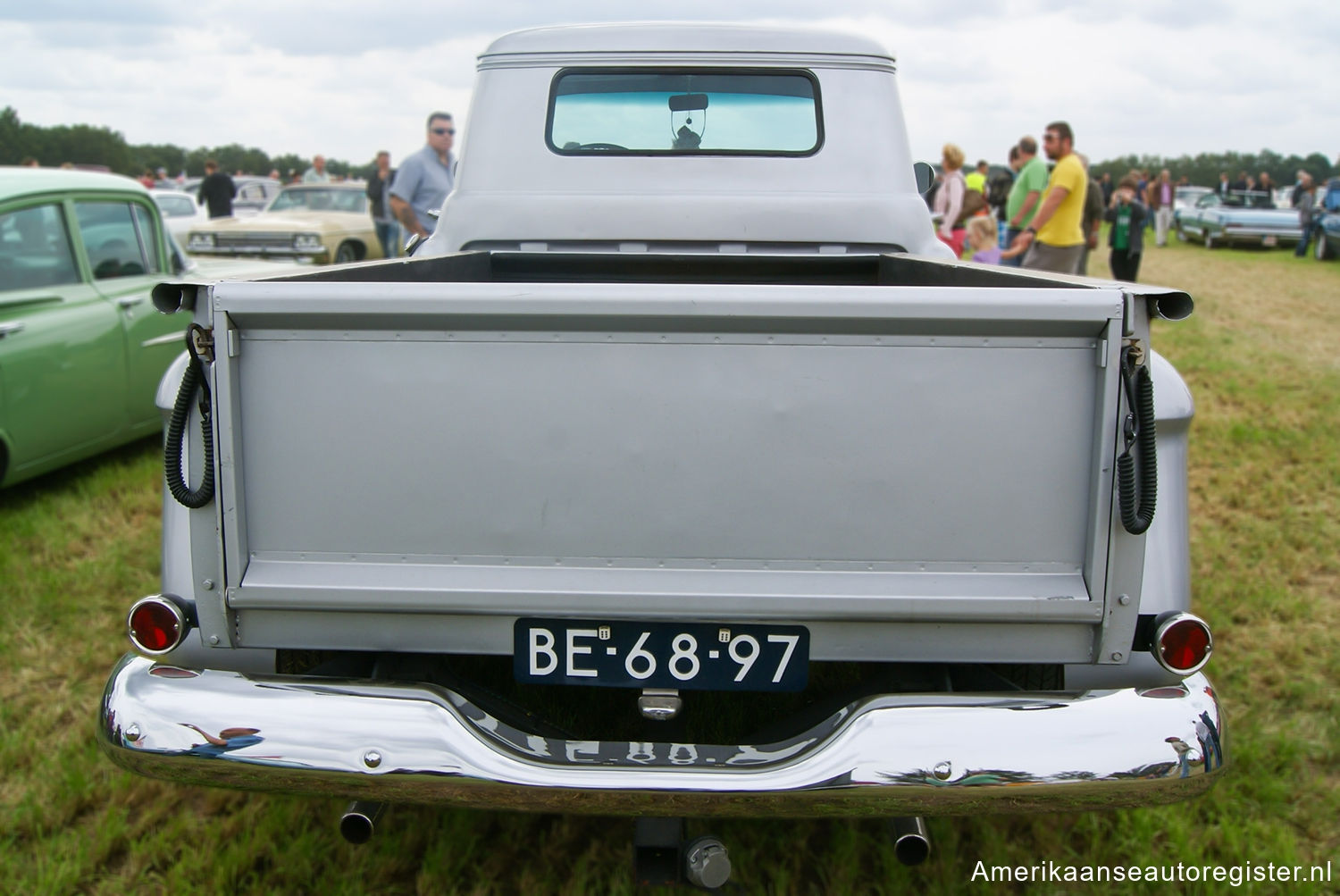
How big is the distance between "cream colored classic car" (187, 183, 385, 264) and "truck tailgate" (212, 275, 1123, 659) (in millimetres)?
9578

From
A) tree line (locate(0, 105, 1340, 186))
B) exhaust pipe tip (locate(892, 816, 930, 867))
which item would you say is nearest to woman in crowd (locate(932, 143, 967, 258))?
exhaust pipe tip (locate(892, 816, 930, 867))

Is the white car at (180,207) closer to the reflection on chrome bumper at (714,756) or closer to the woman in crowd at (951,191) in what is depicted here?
the woman in crowd at (951,191)

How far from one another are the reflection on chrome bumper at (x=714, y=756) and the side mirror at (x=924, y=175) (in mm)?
2592

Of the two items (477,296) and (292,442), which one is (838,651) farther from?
(292,442)

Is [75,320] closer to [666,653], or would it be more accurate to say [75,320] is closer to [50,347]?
[50,347]

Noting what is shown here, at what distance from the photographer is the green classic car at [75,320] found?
416 cm

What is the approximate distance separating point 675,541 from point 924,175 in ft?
8.99

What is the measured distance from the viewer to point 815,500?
1751 millimetres

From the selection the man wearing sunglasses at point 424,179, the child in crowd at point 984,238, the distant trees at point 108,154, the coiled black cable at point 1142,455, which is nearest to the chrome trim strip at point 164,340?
the man wearing sunglasses at point 424,179

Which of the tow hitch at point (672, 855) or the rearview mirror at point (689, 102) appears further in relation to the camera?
the rearview mirror at point (689, 102)

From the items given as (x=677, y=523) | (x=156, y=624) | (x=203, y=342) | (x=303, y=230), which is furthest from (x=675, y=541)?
(x=303, y=230)

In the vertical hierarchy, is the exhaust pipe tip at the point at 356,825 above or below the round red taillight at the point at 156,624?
below

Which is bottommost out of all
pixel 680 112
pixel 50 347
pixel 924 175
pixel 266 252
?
pixel 266 252

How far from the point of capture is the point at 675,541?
1.77 m
